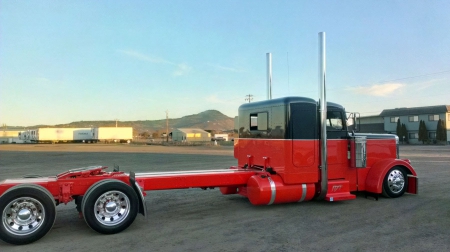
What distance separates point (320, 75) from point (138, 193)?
16.1ft

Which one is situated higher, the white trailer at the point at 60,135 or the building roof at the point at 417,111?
the building roof at the point at 417,111

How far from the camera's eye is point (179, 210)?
8250mm

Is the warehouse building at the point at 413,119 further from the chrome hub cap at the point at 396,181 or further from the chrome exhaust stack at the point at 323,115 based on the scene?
the chrome exhaust stack at the point at 323,115

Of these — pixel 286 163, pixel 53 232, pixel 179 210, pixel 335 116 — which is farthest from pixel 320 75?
pixel 53 232

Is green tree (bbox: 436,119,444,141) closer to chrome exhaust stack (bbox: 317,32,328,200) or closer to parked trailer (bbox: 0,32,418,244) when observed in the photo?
parked trailer (bbox: 0,32,418,244)

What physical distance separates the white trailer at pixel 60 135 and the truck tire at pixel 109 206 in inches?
3939

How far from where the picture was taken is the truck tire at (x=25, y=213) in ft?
18.8

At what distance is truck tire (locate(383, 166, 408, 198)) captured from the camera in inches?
365

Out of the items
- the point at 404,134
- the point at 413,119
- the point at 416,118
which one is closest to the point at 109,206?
the point at 404,134

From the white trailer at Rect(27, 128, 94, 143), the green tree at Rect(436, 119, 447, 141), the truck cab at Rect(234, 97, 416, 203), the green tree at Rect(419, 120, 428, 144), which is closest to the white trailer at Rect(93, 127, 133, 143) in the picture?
the white trailer at Rect(27, 128, 94, 143)

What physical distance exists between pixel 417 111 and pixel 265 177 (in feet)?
232

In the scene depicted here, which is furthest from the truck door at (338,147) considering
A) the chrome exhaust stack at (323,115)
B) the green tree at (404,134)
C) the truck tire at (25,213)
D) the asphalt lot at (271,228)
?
the green tree at (404,134)

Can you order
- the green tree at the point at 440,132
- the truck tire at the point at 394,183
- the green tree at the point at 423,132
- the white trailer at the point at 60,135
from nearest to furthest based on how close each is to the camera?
the truck tire at the point at 394,183 < the green tree at the point at 440,132 < the green tree at the point at 423,132 < the white trailer at the point at 60,135

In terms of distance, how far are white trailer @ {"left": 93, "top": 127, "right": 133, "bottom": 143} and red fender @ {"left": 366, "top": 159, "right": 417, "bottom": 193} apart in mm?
96514
